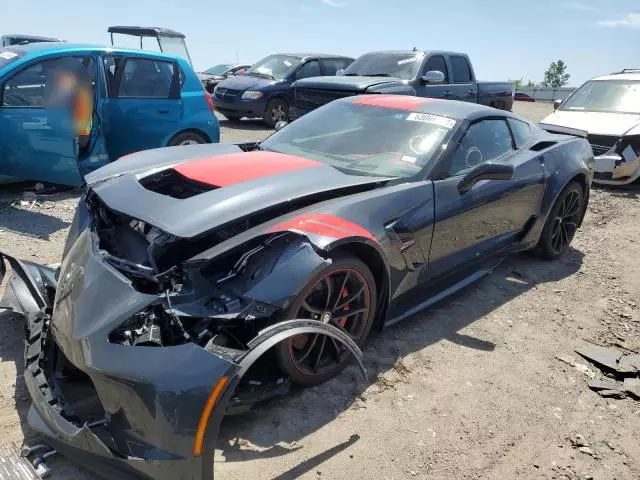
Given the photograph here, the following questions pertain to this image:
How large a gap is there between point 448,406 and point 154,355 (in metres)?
1.59

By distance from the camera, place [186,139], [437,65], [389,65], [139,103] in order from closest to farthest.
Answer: [139,103] → [186,139] → [389,65] → [437,65]

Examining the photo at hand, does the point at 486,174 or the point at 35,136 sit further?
the point at 35,136

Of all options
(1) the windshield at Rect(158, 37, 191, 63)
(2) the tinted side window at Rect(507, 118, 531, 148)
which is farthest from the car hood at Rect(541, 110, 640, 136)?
(1) the windshield at Rect(158, 37, 191, 63)

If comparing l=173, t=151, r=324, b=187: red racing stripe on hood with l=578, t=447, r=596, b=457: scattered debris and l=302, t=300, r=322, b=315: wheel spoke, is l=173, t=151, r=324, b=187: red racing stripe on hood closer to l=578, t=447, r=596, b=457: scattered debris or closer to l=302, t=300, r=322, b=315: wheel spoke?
l=302, t=300, r=322, b=315: wheel spoke

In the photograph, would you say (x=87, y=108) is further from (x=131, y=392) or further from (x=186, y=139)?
(x=131, y=392)

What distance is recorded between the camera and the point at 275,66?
39.5 ft

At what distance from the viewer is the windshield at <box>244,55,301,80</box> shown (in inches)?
463

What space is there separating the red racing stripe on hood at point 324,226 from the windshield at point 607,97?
737 cm

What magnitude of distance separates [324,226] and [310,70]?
9984mm

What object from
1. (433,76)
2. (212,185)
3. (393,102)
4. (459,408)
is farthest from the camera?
(433,76)

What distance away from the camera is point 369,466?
2285mm

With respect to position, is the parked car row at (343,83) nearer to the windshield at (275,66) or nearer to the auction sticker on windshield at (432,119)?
the windshield at (275,66)

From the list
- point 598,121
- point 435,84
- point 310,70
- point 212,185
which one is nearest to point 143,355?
point 212,185

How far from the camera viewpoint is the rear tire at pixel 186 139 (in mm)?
6551
